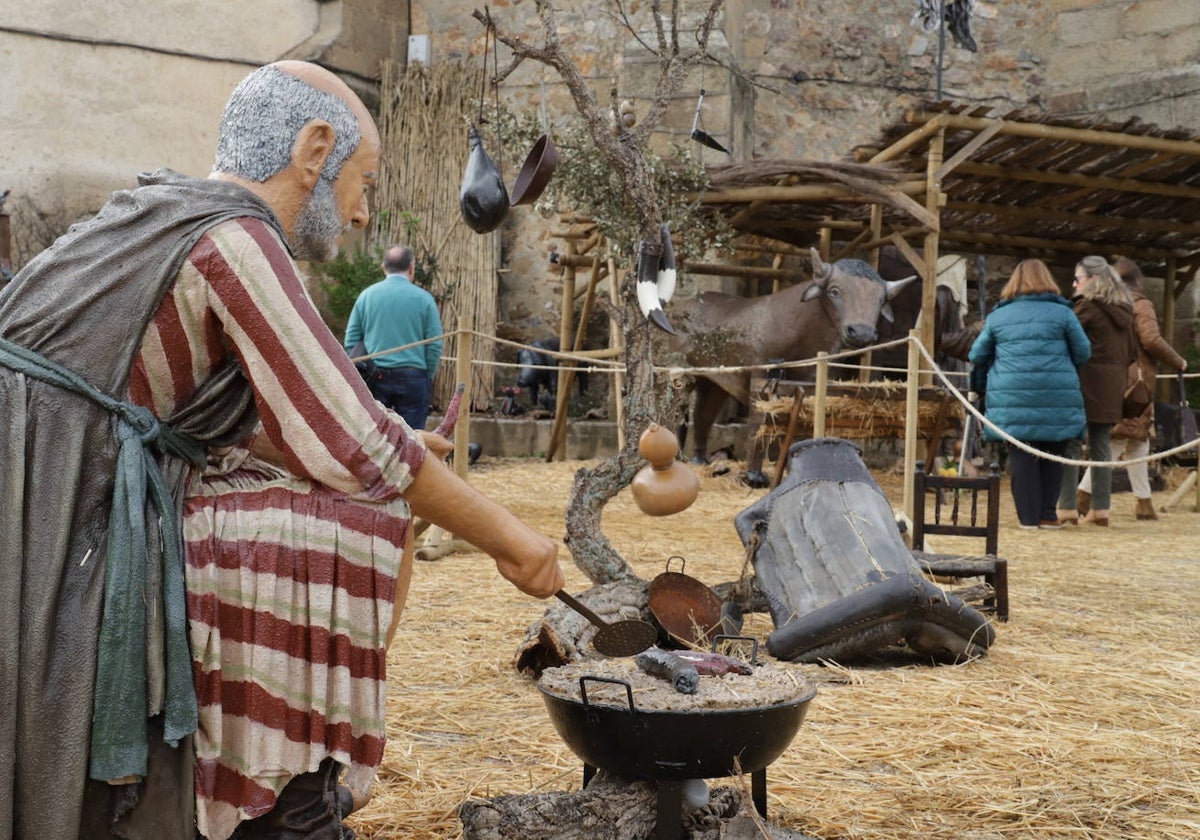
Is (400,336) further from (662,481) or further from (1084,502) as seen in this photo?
(1084,502)

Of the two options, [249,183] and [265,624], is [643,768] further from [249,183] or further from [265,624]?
[249,183]

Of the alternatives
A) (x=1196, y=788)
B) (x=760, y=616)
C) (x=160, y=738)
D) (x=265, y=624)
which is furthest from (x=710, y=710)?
(x=760, y=616)

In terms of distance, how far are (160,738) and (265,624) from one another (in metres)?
0.21

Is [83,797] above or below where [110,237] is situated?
below

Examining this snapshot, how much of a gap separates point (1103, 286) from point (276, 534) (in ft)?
24.4

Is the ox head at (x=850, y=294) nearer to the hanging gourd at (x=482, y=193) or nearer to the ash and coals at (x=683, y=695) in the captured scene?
the hanging gourd at (x=482, y=193)

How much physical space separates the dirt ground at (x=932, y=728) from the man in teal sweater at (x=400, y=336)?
5.45 feet

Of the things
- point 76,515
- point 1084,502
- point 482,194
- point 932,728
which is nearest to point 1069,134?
point 1084,502

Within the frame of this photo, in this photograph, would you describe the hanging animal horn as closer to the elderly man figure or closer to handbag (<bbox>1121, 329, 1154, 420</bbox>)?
the elderly man figure

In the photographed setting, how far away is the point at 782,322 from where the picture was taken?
966cm

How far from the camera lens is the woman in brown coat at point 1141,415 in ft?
27.7

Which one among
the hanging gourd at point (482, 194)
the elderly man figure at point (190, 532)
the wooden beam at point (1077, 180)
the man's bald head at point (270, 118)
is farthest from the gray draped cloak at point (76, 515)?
the wooden beam at point (1077, 180)

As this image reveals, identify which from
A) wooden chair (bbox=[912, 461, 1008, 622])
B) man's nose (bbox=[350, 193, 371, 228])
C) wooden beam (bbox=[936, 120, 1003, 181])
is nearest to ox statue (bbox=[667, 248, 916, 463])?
wooden beam (bbox=[936, 120, 1003, 181])

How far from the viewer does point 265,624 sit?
5.78ft
